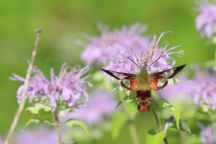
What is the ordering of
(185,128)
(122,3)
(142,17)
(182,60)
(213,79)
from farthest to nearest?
(122,3) → (142,17) → (182,60) → (213,79) → (185,128)

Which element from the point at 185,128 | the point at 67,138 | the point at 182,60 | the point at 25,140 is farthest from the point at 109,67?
the point at 182,60

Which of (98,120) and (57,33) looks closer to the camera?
(98,120)

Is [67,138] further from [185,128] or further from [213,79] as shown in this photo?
[185,128]

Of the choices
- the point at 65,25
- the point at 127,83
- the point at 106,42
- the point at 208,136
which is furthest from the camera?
the point at 65,25

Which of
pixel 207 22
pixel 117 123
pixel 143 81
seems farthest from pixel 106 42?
pixel 143 81

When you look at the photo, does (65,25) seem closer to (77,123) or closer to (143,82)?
(77,123)

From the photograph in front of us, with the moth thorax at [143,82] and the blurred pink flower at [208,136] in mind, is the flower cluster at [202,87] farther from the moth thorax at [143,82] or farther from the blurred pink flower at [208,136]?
the moth thorax at [143,82]

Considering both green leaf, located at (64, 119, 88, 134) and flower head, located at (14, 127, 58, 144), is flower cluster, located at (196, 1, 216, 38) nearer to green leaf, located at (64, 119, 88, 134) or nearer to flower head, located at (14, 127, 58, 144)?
green leaf, located at (64, 119, 88, 134)


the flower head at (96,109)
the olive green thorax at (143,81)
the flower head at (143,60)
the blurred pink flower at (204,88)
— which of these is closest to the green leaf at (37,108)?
the flower head at (143,60)
